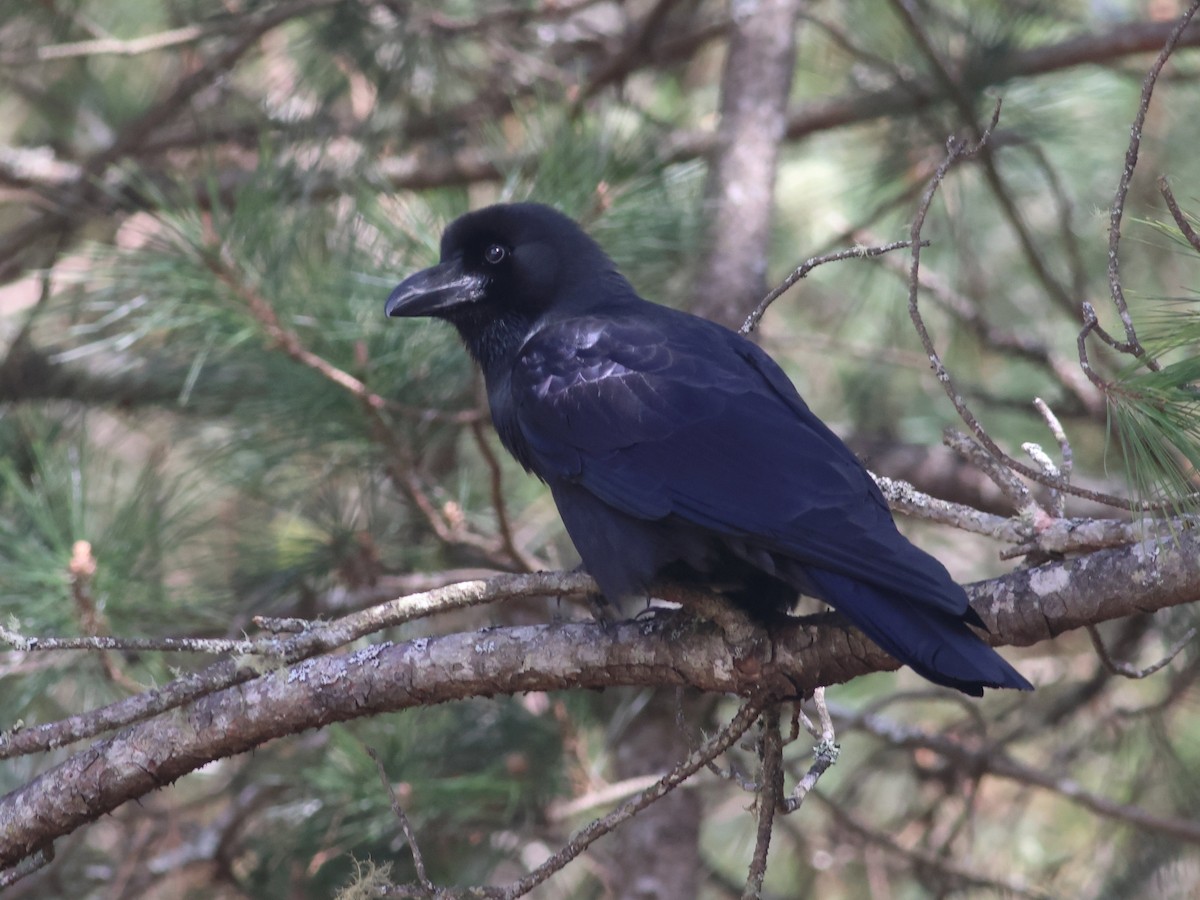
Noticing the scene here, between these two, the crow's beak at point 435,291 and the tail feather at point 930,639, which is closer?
the tail feather at point 930,639

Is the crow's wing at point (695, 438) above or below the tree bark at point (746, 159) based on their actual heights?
below

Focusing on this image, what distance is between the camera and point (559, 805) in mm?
4301

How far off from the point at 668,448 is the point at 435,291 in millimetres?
938

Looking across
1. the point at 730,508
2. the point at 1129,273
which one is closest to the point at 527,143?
the point at 730,508

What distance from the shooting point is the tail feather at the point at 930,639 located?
2295mm

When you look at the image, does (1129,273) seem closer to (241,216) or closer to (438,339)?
(438,339)

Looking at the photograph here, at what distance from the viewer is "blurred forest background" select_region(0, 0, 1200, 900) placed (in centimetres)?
394

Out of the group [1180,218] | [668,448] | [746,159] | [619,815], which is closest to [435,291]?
[668,448]

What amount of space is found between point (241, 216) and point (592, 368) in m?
1.21

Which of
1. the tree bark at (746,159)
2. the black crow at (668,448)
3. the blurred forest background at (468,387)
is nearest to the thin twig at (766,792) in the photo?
the black crow at (668,448)

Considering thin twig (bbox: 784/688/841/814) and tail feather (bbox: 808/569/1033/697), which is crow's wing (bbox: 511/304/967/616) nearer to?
tail feather (bbox: 808/569/1033/697)

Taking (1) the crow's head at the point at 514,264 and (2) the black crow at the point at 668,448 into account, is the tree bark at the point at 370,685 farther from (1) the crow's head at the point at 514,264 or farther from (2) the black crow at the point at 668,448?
(1) the crow's head at the point at 514,264

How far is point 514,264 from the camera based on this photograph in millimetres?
3850

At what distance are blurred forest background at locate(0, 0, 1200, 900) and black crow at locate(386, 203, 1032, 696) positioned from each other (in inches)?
13.2
